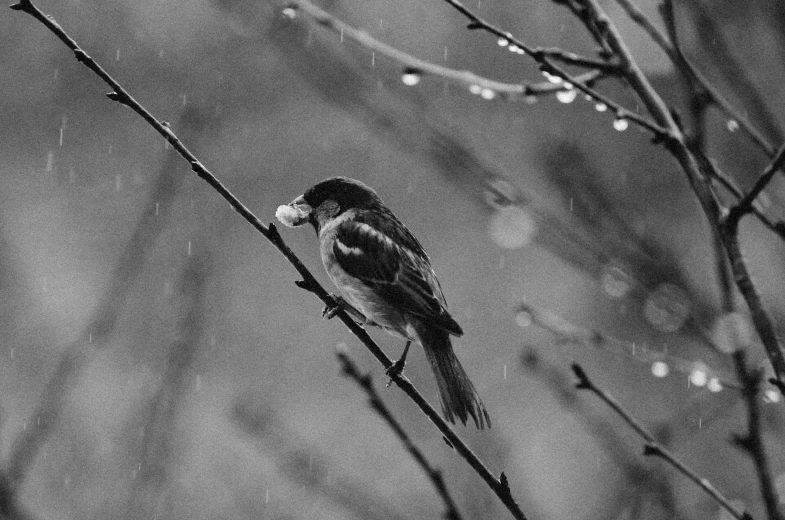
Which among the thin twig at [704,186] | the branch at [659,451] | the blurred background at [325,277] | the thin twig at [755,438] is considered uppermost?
the thin twig at [704,186]

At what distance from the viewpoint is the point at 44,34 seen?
425 inches

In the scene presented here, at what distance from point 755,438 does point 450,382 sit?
1389 mm

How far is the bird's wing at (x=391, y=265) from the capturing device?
3336 mm

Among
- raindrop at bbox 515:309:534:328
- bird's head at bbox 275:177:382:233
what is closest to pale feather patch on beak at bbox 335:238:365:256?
bird's head at bbox 275:177:382:233

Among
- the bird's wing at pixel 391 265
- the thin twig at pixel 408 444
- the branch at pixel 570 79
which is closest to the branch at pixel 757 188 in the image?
the branch at pixel 570 79

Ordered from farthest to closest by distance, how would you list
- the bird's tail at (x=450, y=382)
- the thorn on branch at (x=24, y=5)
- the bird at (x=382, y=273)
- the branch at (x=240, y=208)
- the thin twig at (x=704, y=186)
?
the bird at (x=382, y=273)
the bird's tail at (x=450, y=382)
the thorn on branch at (x=24, y=5)
the branch at (x=240, y=208)
the thin twig at (x=704, y=186)

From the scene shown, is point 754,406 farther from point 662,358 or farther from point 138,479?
point 138,479

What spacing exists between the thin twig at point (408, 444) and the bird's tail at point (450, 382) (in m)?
1.01

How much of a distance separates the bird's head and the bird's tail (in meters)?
0.89

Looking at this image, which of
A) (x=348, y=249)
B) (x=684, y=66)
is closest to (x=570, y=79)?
(x=684, y=66)

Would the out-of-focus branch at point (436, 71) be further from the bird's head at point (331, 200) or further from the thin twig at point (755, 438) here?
the bird's head at point (331, 200)

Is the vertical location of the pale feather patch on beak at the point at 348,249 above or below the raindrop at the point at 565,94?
below

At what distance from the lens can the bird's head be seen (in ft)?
Result: 13.1

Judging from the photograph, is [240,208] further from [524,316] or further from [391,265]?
[391,265]
